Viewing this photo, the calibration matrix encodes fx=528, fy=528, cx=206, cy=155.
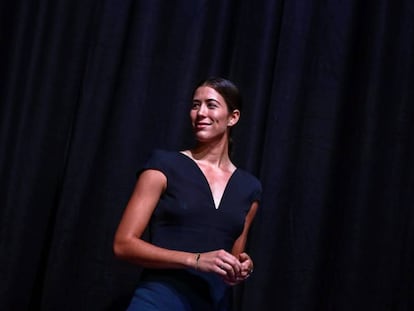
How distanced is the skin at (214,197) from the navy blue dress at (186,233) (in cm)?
3

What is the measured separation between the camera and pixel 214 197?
4.26 ft

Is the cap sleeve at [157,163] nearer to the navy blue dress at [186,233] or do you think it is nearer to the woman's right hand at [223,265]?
the navy blue dress at [186,233]

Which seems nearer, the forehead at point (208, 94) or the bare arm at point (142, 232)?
the bare arm at point (142, 232)

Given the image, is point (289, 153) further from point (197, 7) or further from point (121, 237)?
point (121, 237)

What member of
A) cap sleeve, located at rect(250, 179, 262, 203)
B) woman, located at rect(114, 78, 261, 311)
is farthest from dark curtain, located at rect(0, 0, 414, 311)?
woman, located at rect(114, 78, 261, 311)

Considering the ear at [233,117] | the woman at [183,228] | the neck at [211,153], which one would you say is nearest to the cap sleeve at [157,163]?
the woman at [183,228]

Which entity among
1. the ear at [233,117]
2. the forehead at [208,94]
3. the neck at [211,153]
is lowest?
the neck at [211,153]

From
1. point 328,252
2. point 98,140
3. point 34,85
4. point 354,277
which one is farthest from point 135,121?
point 354,277

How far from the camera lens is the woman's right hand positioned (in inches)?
41.0

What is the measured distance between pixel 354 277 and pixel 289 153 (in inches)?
19.7

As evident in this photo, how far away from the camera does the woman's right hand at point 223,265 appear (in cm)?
104

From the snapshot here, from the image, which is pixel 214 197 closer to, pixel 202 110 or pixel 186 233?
pixel 186 233

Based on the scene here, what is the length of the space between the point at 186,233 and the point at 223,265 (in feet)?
0.68

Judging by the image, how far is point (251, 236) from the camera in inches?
75.5
